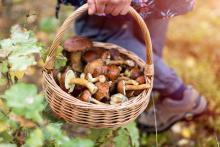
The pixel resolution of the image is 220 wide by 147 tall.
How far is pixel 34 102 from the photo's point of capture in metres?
1.13

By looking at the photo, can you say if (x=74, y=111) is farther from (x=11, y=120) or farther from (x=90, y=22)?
(x=90, y=22)

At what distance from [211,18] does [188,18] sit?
14cm

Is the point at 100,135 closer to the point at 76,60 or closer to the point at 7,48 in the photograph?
the point at 76,60

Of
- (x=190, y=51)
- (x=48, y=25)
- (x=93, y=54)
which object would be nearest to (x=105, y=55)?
(x=93, y=54)

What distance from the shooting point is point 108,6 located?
144 centimetres

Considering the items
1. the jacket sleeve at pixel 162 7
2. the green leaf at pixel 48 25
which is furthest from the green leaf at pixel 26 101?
the green leaf at pixel 48 25

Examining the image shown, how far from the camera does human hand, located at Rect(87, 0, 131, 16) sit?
1417mm

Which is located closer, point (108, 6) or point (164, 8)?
point (108, 6)

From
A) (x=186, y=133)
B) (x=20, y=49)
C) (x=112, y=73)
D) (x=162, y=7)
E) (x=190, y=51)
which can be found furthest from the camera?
(x=190, y=51)

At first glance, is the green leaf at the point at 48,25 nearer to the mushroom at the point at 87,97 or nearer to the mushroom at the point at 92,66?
the mushroom at the point at 92,66

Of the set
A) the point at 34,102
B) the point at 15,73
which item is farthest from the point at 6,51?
the point at 34,102

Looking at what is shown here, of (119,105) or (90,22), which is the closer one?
(119,105)

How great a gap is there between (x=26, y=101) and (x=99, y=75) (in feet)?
1.45

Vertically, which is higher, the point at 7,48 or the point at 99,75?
the point at 7,48
